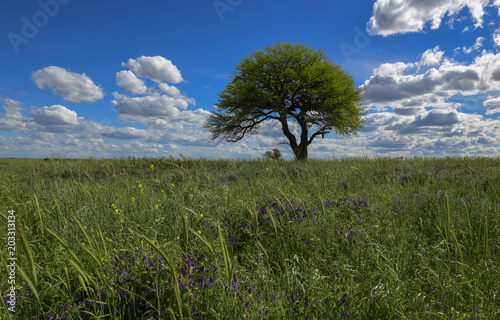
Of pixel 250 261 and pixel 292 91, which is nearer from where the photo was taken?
pixel 250 261

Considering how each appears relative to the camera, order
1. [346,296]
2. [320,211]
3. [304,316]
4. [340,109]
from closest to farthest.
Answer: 1. [304,316]
2. [346,296]
3. [320,211]
4. [340,109]

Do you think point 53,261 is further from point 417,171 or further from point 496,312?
point 417,171

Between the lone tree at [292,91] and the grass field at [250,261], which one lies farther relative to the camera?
the lone tree at [292,91]

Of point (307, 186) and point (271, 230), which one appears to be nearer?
point (271, 230)

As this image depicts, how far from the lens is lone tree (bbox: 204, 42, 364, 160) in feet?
76.5

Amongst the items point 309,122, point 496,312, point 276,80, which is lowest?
point 496,312

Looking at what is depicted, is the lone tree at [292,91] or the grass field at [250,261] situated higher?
the lone tree at [292,91]

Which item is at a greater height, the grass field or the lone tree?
the lone tree

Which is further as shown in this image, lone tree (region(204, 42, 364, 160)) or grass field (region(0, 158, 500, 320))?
lone tree (region(204, 42, 364, 160))

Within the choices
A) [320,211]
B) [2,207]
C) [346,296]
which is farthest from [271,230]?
[2,207]

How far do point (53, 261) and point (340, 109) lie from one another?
24552 mm

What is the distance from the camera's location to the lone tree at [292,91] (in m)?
23.3

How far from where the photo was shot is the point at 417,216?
15.3ft

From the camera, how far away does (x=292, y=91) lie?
24203mm
